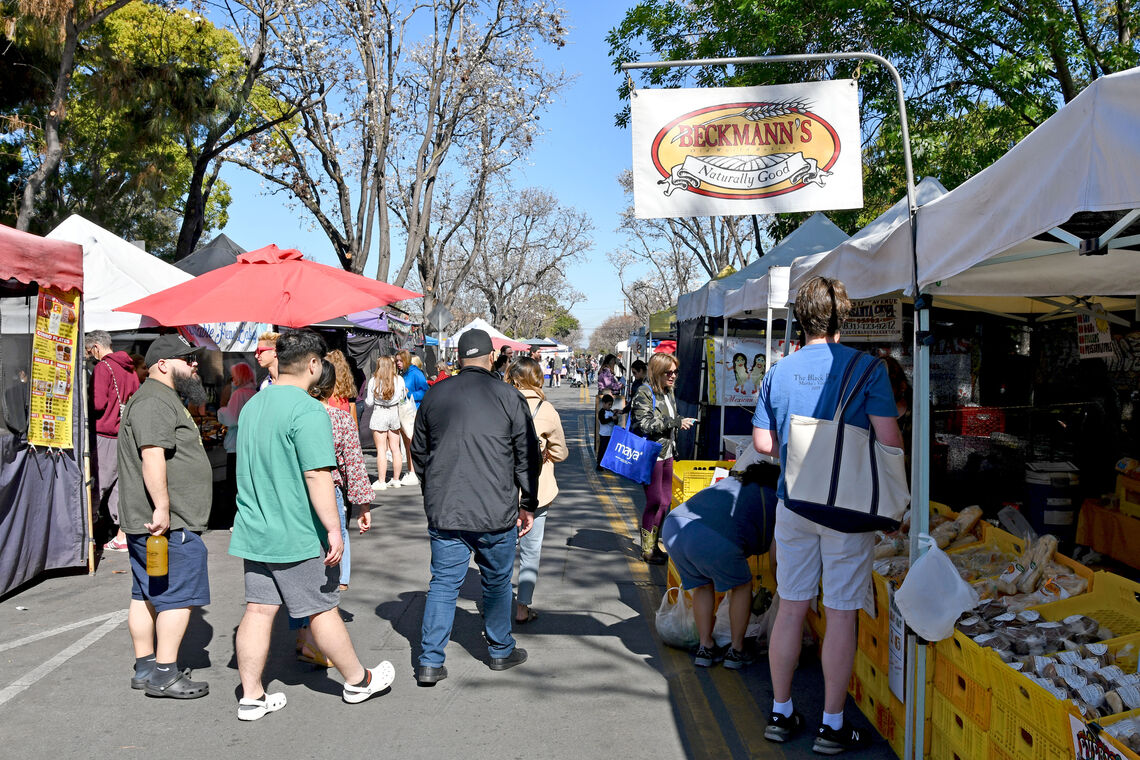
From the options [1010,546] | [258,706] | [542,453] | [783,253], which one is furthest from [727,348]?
[258,706]

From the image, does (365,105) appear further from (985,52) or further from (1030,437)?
(1030,437)

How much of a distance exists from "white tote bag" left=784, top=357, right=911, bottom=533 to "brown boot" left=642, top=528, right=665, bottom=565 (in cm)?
370

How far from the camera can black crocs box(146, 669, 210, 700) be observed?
4.30 meters

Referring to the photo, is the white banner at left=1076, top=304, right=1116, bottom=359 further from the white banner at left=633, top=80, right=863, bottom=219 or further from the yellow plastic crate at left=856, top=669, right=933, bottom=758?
the yellow plastic crate at left=856, top=669, right=933, bottom=758

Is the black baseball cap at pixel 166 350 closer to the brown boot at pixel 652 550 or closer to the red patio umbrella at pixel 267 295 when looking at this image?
the red patio umbrella at pixel 267 295

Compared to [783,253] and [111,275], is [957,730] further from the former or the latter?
[111,275]

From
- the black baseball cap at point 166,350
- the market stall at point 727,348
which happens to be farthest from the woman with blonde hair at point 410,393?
the black baseball cap at point 166,350

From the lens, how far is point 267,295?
23.8 ft

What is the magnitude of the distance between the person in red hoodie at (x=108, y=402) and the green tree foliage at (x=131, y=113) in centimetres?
813

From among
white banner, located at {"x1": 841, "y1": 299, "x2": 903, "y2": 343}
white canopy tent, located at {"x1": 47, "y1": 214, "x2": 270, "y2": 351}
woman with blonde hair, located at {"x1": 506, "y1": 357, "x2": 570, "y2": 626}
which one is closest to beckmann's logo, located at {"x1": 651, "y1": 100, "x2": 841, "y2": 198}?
white banner, located at {"x1": 841, "y1": 299, "x2": 903, "y2": 343}

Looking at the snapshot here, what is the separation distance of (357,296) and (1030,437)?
679 centimetres

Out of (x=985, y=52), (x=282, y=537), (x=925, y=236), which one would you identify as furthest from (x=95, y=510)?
(x=985, y=52)

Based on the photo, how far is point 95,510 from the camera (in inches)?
287

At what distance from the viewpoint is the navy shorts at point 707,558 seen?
4.41 m
